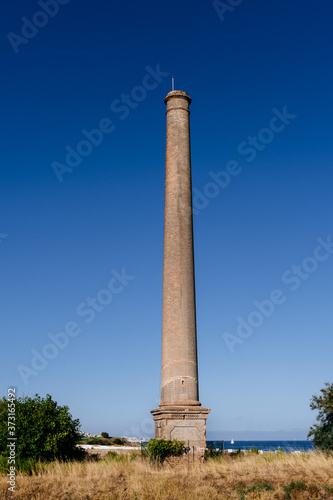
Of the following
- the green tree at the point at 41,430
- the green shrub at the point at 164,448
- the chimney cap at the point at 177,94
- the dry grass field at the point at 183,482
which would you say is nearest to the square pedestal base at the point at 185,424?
the green shrub at the point at 164,448

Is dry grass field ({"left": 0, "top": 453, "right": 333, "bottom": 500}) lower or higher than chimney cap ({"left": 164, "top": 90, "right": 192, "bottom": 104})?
lower

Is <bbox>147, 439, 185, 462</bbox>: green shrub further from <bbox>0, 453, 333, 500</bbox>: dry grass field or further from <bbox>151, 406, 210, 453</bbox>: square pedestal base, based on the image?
<bbox>0, 453, 333, 500</bbox>: dry grass field

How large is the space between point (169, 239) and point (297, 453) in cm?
1119

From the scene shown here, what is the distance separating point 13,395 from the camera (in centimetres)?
1983

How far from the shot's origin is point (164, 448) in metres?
20.6

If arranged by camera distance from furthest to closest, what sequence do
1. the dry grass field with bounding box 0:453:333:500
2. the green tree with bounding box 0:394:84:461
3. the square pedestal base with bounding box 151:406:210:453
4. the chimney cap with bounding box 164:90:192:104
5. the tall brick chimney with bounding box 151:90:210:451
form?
the chimney cap with bounding box 164:90:192:104 → the tall brick chimney with bounding box 151:90:210:451 → the square pedestal base with bounding box 151:406:210:453 → the green tree with bounding box 0:394:84:461 → the dry grass field with bounding box 0:453:333:500

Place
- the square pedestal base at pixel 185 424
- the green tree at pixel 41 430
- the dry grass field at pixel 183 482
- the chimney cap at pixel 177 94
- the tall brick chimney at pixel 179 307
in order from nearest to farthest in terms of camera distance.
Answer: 1. the dry grass field at pixel 183 482
2. the green tree at pixel 41 430
3. the square pedestal base at pixel 185 424
4. the tall brick chimney at pixel 179 307
5. the chimney cap at pixel 177 94

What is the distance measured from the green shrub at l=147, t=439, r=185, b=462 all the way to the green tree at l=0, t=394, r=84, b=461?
3.42 m

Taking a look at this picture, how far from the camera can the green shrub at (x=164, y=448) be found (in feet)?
67.4

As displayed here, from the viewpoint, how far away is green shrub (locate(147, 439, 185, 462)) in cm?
2053

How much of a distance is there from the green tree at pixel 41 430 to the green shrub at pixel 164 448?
342cm

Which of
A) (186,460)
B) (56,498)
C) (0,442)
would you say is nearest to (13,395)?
(0,442)

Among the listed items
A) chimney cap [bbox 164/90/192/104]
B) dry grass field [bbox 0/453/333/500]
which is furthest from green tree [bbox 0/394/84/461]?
chimney cap [bbox 164/90/192/104]

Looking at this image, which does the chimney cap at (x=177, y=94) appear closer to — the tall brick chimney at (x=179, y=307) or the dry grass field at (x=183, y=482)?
the tall brick chimney at (x=179, y=307)
